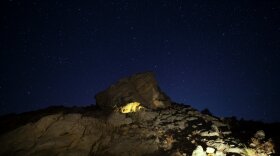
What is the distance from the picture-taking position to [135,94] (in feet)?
80.6

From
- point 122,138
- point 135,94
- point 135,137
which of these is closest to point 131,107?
point 135,94

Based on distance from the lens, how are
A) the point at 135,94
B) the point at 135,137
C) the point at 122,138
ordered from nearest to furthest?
the point at 122,138 → the point at 135,137 → the point at 135,94

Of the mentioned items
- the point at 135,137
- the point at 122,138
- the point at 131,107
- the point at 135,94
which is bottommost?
the point at 122,138

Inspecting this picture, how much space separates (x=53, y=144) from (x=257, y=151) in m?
12.6

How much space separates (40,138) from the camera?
1559 cm

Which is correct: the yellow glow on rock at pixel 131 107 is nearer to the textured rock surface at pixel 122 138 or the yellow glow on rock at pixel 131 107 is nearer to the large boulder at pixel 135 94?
the large boulder at pixel 135 94

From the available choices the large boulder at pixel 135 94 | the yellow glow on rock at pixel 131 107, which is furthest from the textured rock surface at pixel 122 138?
the large boulder at pixel 135 94

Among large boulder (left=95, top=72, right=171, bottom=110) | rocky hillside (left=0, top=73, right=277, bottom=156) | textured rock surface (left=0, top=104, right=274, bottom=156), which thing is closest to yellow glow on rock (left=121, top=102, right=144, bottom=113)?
large boulder (left=95, top=72, right=171, bottom=110)

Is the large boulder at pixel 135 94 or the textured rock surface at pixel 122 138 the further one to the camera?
the large boulder at pixel 135 94

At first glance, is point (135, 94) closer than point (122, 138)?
No

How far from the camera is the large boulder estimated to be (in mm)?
23922

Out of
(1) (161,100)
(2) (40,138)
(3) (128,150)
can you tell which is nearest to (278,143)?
(3) (128,150)

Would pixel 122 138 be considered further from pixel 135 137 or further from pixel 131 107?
pixel 131 107

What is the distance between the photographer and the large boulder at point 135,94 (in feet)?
78.5
